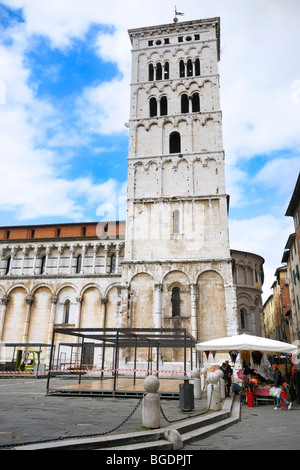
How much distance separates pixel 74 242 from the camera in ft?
122

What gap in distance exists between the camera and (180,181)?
28.2 meters

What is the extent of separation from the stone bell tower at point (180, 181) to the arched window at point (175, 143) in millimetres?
84

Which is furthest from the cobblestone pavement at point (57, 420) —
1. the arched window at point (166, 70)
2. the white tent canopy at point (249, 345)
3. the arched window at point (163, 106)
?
the arched window at point (166, 70)

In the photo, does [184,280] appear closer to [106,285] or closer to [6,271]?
[106,285]

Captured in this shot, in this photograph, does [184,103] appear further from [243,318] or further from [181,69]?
[243,318]

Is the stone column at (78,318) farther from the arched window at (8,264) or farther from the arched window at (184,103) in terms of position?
the arched window at (184,103)

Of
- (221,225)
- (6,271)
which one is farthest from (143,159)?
(6,271)

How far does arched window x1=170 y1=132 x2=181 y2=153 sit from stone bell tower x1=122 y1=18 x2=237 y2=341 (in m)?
0.08

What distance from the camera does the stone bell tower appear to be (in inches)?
989

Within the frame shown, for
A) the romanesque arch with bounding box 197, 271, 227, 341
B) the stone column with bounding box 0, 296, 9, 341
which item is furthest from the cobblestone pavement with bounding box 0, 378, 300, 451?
the stone column with bounding box 0, 296, 9, 341

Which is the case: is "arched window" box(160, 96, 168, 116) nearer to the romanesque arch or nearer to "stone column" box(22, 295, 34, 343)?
the romanesque arch

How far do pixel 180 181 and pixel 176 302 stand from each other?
9.44 meters
